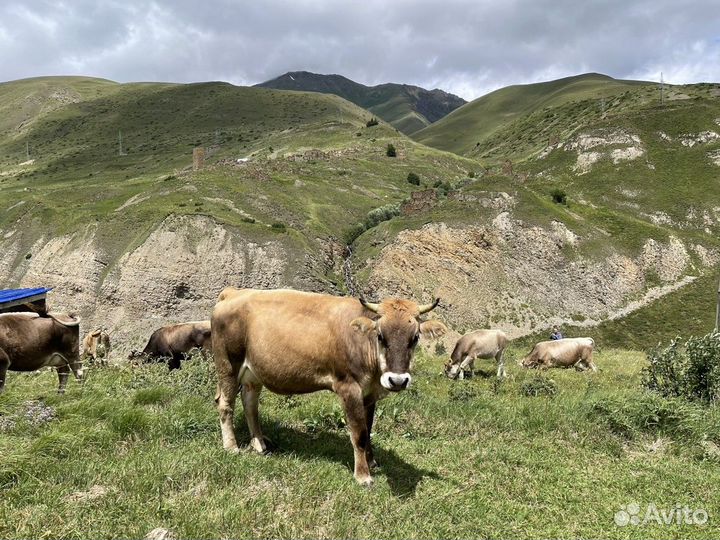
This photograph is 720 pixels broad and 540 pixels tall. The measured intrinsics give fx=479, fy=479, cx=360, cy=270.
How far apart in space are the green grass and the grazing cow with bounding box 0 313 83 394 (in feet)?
2.24

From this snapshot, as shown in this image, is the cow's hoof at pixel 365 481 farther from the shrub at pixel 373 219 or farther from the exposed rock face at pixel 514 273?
the shrub at pixel 373 219

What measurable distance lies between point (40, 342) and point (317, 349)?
7.99 meters

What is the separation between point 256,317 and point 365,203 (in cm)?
7400

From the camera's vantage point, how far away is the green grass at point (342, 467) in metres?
5.84

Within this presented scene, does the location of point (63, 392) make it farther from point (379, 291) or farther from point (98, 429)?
point (379, 291)

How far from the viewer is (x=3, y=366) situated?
402 inches

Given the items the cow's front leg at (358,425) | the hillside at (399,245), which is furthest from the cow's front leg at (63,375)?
the hillside at (399,245)

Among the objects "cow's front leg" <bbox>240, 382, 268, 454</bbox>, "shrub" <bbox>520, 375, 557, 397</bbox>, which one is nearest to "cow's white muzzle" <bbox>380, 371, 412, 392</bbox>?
"cow's front leg" <bbox>240, 382, 268, 454</bbox>

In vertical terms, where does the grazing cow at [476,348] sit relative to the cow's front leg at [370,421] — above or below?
below

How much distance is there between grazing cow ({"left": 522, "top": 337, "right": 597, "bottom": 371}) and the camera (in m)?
24.3

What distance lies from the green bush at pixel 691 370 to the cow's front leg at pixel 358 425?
9497 millimetres

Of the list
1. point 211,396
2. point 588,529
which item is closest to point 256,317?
point 211,396

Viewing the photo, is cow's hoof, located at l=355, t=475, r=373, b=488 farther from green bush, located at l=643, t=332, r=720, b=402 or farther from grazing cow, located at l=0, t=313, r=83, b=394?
green bush, located at l=643, t=332, r=720, b=402

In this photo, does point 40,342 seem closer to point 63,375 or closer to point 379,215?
point 63,375
